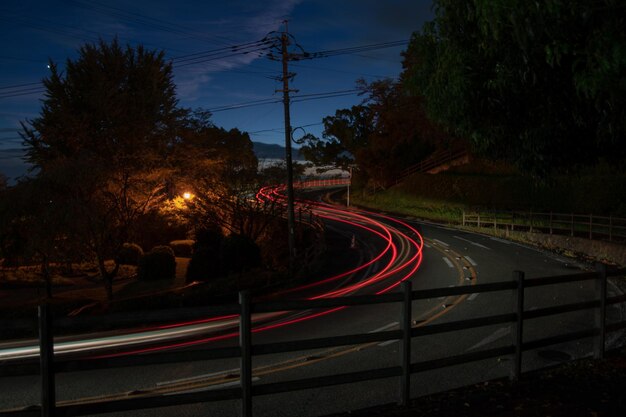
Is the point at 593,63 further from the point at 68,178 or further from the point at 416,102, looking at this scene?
the point at 416,102

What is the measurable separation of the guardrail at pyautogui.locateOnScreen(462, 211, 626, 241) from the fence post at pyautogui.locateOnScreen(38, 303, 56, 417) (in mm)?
25410

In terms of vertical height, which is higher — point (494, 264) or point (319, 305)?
point (319, 305)

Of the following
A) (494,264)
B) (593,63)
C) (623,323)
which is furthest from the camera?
(494,264)

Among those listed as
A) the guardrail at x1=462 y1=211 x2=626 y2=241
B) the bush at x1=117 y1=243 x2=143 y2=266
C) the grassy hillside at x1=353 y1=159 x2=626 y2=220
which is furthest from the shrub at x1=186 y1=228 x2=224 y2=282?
the guardrail at x1=462 y1=211 x2=626 y2=241

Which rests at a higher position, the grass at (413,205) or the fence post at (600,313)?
the fence post at (600,313)

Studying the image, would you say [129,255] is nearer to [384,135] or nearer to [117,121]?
[117,121]

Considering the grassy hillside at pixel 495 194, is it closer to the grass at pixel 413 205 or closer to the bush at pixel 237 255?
the grass at pixel 413 205

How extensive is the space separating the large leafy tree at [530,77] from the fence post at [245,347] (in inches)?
167

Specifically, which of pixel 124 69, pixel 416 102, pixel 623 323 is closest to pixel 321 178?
pixel 416 102

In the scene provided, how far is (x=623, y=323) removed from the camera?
760 centimetres

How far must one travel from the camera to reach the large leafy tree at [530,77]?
5.51m

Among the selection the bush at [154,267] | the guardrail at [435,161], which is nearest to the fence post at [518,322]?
the bush at [154,267]

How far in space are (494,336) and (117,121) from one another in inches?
1225

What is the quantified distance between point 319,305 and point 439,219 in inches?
1632
